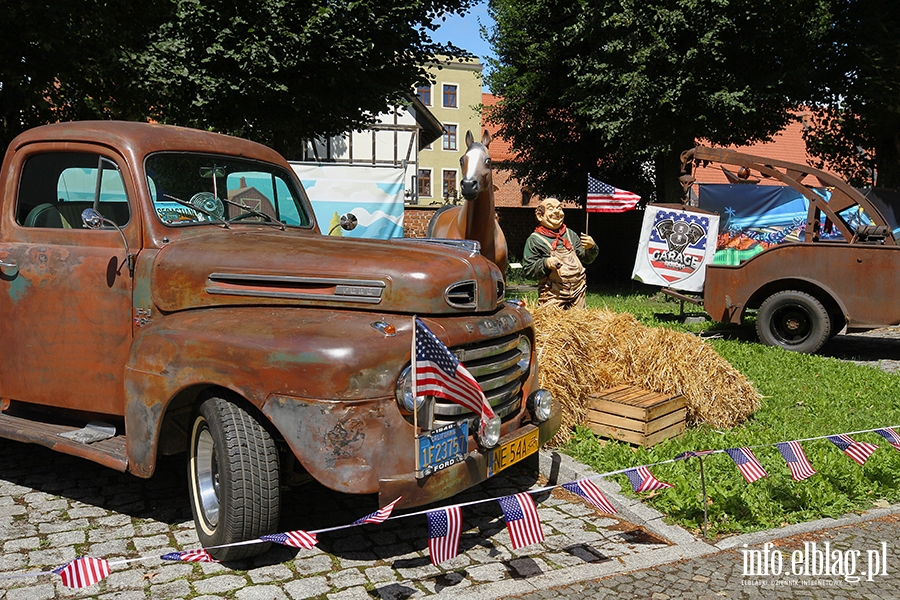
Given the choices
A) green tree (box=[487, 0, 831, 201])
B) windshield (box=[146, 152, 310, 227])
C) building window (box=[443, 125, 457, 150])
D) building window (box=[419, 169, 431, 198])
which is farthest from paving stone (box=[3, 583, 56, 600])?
building window (box=[443, 125, 457, 150])

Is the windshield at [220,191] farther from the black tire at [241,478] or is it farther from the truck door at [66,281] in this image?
the black tire at [241,478]

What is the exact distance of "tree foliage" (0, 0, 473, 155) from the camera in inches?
498

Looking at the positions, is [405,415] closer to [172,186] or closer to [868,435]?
[172,186]

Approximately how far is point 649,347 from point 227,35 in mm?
9825

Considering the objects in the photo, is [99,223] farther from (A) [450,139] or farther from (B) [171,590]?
(A) [450,139]

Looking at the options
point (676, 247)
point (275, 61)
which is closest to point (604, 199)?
point (676, 247)

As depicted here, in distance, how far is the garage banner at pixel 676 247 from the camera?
12.7m

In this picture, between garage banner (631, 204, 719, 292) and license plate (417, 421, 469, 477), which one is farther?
garage banner (631, 204, 719, 292)

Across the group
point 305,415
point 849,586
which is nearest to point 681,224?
point 849,586

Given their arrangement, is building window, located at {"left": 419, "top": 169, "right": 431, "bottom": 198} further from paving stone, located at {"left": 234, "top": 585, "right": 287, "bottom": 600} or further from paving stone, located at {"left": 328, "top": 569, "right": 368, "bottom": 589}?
paving stone, located at {"left": 234, "top": 585, "right": 287, "bottom": 600}

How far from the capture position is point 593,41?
1786cm

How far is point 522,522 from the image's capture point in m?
3.87

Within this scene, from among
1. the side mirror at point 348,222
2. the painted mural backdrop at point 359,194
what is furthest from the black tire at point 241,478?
the painted mural backdrop at point 359,194

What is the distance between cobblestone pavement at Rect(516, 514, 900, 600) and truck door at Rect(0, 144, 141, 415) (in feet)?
9.19
